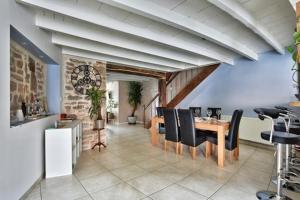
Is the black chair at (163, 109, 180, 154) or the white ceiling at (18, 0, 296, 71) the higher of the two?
the white ceiling at (18, 0, 296, 71)

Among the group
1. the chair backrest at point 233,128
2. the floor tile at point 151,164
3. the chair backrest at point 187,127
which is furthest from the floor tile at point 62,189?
the chair backrest at point 233,128

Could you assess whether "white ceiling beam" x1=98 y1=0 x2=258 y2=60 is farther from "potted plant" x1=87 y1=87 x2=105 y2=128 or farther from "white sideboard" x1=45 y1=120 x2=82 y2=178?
"potted plant" x1=87 y1=87 x2=105 y2=128

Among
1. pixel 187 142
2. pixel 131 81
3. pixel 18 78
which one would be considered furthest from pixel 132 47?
pixel 131 81

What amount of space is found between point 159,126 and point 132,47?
2.28 meters

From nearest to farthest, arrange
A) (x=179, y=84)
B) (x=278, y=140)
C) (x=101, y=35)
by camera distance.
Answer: (x=278, y=140) → (x=101, y=35) → (x=179, y=84)

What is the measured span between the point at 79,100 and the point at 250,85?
178 inches

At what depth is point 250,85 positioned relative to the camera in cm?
427

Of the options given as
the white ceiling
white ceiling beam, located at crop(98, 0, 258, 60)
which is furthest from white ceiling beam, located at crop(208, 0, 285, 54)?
white ceiling beam, located at crop(98, 0, 258, 60)

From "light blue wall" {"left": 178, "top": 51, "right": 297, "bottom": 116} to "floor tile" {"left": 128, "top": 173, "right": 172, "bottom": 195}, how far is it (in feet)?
10.8

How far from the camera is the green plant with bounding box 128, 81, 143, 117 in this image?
844 cm

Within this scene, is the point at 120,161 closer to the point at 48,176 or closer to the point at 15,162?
the point at 48,176

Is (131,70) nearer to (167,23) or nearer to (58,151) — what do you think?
(167,23)

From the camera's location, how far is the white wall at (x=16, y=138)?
154cm

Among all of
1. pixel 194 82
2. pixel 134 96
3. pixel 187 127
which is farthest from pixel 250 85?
pixel 134 96
